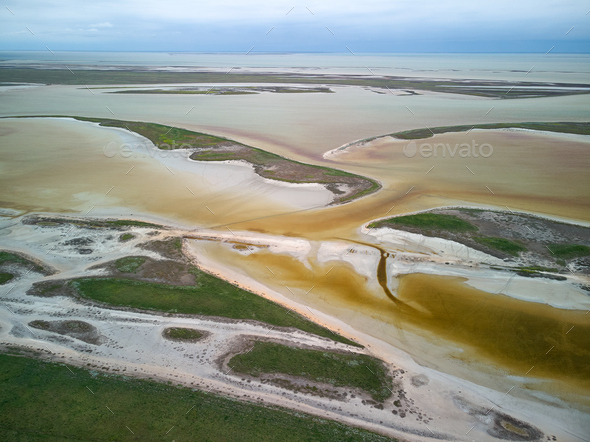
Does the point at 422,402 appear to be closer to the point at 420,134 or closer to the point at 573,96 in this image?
the point at 420,134

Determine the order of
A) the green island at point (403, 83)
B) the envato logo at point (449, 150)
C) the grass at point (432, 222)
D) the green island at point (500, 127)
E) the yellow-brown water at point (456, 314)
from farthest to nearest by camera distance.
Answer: the green island at point (403, 83) → the green island at point (500, 127) → the envato logo at point (449, 150) → the grass at point (432, 222) → the yellow-brown water at point (456, 314)

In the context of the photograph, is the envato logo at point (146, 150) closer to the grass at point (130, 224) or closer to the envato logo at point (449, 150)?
the grass at point (130, 224)

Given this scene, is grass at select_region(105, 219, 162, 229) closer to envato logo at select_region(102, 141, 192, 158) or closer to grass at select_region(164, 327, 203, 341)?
grass at select_region(164, 327, 203, 341)

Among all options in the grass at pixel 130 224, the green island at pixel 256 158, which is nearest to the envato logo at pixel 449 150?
the green island at pixel 256 158

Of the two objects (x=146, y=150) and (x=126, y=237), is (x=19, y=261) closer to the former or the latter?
(x=126, y=237)

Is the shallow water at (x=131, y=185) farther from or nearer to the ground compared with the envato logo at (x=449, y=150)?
nearer to the ground

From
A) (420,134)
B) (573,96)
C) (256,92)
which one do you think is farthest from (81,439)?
(573,96)

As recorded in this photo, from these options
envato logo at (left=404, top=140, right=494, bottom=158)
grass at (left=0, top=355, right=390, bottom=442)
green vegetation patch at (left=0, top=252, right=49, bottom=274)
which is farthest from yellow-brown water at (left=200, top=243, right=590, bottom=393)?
envato logo at (left=404, top=140, right=494, bottom=158)
